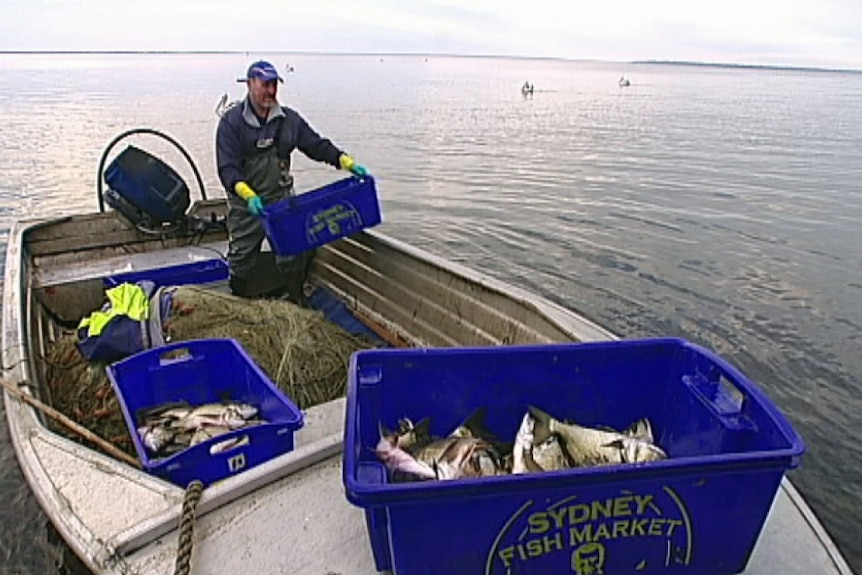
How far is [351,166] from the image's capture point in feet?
15.9

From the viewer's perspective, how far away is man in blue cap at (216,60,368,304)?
4695 mm

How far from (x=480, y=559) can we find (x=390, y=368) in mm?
735

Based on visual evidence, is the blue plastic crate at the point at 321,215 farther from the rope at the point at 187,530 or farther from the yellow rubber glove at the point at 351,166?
the rope at the point at 187,530

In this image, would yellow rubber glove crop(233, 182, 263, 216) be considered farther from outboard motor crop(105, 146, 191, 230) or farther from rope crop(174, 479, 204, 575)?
rope crop(174, 479, 204, 575)

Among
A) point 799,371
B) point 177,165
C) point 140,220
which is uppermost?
point 140,220

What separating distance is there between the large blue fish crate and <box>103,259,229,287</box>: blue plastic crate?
→ 356 centimetres

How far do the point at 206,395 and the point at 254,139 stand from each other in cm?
207

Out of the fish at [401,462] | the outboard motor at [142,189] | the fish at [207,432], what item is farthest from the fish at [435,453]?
the outboard motor at [142,189]

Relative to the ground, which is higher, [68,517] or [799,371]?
[68,517]

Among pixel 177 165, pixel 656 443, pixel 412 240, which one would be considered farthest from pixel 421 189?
pixel 656 443

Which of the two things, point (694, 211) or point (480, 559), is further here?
point (694, 211)

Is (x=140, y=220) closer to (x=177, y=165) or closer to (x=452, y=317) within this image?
(x=452, y=317)

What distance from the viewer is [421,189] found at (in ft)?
48.4

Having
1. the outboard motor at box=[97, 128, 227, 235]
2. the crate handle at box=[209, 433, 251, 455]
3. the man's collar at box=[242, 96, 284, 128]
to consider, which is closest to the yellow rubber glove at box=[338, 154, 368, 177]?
the man's collar at box=[242, 96, 284, 128]
